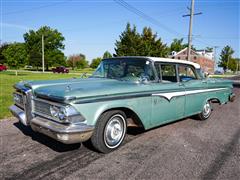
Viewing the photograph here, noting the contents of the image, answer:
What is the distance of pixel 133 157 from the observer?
3773mm

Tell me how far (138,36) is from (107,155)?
27591 mm

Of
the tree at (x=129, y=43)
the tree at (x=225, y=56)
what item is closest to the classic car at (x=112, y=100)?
the tree at (x=129, y=43)

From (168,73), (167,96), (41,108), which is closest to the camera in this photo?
(41,108)

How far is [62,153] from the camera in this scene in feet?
12.7

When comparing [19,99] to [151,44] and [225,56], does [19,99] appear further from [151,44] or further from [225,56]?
[225,56]

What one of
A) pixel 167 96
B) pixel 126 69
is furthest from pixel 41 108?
pixel 167 96

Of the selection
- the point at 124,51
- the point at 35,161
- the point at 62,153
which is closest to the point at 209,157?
the point at 62,153

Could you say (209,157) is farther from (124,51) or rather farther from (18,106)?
(124,51)

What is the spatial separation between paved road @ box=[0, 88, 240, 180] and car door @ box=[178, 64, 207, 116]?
2.14 ft

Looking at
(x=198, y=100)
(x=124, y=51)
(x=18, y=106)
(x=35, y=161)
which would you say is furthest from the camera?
(x=124, y=51)

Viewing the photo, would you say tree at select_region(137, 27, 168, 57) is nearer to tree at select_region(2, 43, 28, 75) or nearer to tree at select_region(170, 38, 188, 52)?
tree at select_region(2, 43, 28, 75)

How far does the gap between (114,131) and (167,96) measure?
1.45 metres

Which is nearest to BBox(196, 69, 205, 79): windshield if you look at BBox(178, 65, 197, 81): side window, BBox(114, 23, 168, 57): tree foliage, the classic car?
the classic car

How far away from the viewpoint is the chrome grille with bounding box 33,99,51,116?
11.6 feet
